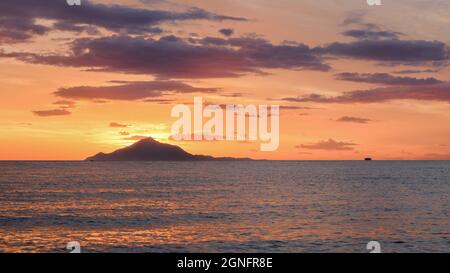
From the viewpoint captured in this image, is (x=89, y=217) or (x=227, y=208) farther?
(x=227, y=208)

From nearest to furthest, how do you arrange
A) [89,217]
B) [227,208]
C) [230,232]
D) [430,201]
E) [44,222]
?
[230,232] < [44,222] < [89,217] < [227,208] < [430,201]

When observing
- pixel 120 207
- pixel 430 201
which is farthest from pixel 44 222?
pixel 430 201

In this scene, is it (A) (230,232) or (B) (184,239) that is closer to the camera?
(B) (184,239)
